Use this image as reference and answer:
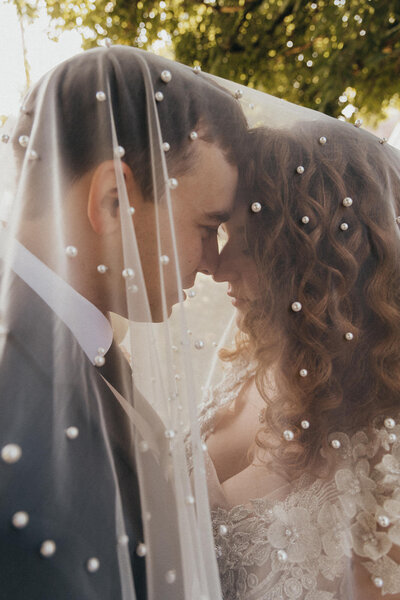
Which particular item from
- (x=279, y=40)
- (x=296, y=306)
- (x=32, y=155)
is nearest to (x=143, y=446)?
(x=296, y=306)

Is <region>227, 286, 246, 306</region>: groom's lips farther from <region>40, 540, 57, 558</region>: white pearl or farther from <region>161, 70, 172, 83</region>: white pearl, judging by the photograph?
<region>40, 540, 57, 558</region>: white pearl

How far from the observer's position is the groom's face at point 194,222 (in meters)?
0.79

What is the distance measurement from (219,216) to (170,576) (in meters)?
0.56

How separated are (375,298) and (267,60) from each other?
4.80ft

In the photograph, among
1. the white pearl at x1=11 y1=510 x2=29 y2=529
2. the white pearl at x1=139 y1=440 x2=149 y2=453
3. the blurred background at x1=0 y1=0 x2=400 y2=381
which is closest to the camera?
the white pearl at x1=11 y1=510 x2=29 y2=529

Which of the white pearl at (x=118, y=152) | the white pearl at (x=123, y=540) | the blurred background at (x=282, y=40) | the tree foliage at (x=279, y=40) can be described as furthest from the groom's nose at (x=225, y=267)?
the tree foliage at (x=279, y=40)

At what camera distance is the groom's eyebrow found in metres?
0.85

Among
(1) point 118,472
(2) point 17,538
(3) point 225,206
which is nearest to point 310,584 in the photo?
(1) point 118,472

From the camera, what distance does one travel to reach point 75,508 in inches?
25.8

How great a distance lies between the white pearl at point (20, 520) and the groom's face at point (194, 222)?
326mm

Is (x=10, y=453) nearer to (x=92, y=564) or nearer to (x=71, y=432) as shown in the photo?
(x=71, y=432)

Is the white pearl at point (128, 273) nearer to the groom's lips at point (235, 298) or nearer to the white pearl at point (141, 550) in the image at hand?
the groom's lips at point (235, 298)

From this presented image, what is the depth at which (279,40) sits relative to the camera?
196 cm

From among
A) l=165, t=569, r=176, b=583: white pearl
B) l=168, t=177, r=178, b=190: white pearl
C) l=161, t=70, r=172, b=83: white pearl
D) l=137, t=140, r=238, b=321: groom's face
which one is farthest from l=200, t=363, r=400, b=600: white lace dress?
l=161, t=70, r=172, b=83: white pearl
